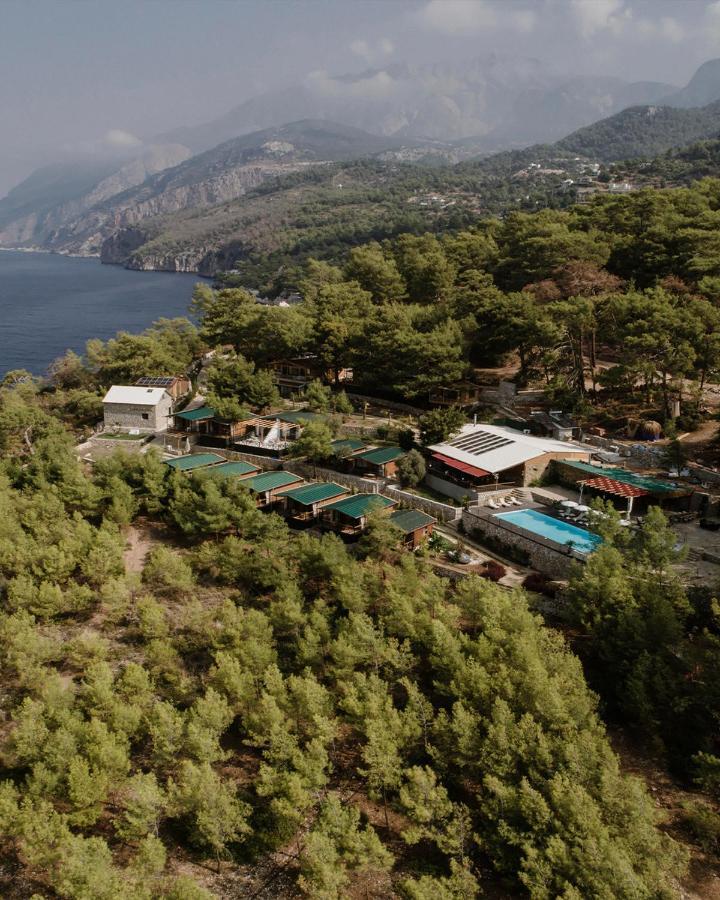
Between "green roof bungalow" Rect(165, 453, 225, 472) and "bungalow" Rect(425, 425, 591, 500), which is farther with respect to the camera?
"green roof bungalow" Rect(165, 453, 225, 472)

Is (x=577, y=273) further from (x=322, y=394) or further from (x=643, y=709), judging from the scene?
(x=643, y=709)

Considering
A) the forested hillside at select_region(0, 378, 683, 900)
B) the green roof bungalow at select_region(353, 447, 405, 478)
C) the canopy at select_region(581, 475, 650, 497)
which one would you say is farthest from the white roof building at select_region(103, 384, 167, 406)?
the canopy at select_region(581, 475, 650, 497)

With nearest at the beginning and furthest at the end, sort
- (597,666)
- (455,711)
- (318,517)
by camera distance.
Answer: (455,711) → (597,666) → (318,517)

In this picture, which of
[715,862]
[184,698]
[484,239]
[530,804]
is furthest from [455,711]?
[484,239]

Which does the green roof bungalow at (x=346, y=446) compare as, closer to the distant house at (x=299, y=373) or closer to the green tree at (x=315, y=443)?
Answer: the green tree at (x=315, y=443)

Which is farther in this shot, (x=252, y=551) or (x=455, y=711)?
(x=252, y=551)

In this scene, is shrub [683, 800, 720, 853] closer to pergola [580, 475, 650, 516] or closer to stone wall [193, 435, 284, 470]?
pergola [580, 475, 650, 516]

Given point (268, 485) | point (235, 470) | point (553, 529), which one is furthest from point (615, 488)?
point (235, 470)
